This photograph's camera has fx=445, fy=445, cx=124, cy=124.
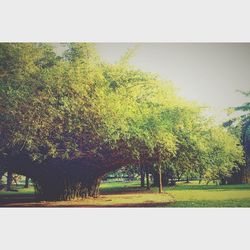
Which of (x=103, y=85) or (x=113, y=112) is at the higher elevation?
(x=103, y=85)

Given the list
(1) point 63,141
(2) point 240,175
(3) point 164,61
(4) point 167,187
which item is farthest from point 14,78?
(2) point 240,175

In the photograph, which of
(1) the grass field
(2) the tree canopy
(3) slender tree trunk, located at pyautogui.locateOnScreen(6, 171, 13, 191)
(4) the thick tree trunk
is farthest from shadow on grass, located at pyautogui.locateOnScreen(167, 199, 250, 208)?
(3) slender tree trunk, located at pyautogui.locateOnScreen(6, 171, 13, 191)

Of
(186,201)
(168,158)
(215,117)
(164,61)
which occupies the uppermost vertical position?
(164,61)

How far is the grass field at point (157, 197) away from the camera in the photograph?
6.19m

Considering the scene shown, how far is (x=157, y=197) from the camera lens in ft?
20.6

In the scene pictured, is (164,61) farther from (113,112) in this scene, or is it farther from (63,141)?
(63,141)

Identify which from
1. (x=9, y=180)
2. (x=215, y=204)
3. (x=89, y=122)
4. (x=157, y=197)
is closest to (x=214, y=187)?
(x=215, y=204)

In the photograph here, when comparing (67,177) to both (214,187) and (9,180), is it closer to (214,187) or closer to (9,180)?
(9,180)

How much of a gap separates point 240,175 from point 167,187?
3.40 feet

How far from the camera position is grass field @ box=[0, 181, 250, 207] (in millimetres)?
6191

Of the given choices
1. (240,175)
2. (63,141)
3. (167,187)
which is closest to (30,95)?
(63,141)

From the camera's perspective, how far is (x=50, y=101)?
6.14 m

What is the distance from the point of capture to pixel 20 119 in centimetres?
613
